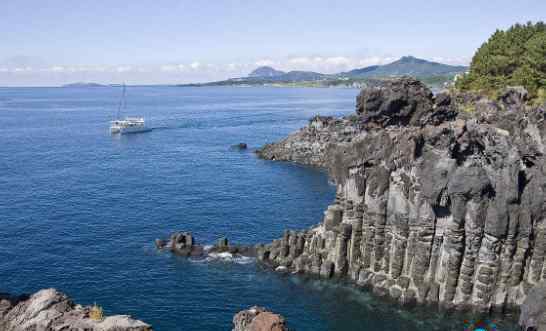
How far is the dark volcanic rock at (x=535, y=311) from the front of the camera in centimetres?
3928

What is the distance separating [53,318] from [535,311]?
4201cm

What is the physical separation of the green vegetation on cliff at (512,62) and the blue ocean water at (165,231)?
164ft

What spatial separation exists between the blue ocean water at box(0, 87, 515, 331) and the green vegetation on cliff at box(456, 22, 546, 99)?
50016 millimetres

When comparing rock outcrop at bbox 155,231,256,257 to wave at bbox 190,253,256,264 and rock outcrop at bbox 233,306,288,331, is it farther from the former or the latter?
rock outcrop at bbox 233,306,288,331

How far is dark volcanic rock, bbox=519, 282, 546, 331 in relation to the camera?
129 feet

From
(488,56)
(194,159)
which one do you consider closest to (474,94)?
(488,56)

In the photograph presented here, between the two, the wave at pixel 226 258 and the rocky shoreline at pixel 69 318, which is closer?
the rocky shoreline at pixel 69 318

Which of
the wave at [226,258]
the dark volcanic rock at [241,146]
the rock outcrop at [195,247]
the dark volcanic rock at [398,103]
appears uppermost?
the dark volcanic rock at [398,103]

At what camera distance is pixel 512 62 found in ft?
393

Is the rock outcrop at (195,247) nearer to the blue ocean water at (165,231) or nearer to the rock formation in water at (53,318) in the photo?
the blue ocean water at (165,231)

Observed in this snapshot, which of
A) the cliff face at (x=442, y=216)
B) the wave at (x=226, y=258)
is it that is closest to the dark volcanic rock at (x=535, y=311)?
the cliff face at (x=442, y=216)

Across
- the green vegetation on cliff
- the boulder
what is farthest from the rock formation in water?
the green vegetation on cliff

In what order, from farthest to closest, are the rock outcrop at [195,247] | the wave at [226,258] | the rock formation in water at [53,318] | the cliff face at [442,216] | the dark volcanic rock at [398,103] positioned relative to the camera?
the dark volcanic rock at [398,103]
the rock outcrop at [195,247]
the wave at [226,258]
the cliff face at [442,216]
the rock formation in water at [53,318]

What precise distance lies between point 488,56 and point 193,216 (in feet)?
304
